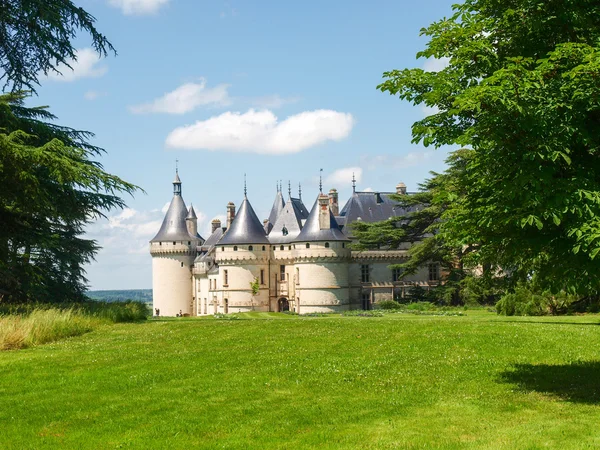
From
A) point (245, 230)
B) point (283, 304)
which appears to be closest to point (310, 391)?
point (245, 230)

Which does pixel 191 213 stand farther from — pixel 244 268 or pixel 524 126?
pixel 524 126

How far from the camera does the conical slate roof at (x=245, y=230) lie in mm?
49719

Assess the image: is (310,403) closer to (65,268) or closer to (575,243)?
(575,243)

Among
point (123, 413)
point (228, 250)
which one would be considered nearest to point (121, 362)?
point (123, 413)

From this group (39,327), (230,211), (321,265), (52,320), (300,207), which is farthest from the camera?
(230,211)

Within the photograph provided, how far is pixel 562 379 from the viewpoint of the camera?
993cm

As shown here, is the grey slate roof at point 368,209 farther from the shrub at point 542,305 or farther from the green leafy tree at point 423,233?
the shrub at point 542,305

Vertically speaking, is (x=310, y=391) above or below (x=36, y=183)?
below

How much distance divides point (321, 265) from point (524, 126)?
132 feet

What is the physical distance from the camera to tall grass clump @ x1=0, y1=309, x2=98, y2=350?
13.7 meters

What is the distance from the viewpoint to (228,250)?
49781 millimetres

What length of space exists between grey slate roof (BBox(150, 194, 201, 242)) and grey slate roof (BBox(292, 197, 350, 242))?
15018 mm

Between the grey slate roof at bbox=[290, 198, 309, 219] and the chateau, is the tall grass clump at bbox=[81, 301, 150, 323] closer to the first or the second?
the chateau

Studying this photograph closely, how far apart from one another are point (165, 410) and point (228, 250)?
41371 millimetres
